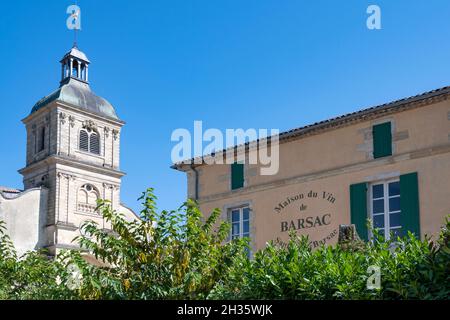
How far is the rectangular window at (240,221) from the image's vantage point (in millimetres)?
17672

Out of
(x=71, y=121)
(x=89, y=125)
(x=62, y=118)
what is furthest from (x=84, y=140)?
(x=62, y=118)

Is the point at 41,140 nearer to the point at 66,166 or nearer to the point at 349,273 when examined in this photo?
the point at 66,166

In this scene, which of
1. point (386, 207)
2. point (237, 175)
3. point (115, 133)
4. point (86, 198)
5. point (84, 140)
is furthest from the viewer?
point (115, 133)

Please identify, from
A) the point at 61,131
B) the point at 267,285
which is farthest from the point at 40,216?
the point at 267,285

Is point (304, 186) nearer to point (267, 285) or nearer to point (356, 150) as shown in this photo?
point (356, 150)

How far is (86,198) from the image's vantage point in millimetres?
44781

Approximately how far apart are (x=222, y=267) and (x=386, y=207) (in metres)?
6.63

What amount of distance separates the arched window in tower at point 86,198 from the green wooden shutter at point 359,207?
31036 mm

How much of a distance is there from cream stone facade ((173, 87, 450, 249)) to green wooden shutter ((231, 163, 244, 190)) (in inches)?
3.9

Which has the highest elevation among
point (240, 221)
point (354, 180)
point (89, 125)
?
point (89, 125)

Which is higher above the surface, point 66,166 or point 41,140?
point 41,140

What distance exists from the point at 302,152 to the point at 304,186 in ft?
2.99

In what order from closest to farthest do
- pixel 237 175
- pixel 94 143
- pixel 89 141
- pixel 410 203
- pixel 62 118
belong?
1. pixel 410 203
2. pixel 237 175
3. pixel 62 118
4. pixel 89 141
5. pixel 94 143

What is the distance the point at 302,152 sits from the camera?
16953mm
